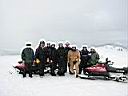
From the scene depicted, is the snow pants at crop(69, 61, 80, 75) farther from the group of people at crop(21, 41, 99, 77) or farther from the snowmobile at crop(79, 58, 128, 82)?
the snowmobile at crop(79, 58, 128, 82)

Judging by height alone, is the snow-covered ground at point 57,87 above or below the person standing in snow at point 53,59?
below

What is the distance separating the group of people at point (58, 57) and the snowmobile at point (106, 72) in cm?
66

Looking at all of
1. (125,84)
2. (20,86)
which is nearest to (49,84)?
(20,86)

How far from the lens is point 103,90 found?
11.9 m

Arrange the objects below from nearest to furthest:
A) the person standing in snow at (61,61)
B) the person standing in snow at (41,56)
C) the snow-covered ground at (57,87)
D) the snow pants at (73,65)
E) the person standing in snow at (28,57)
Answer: the snow-covered ground at (57,87)
the person standing in snow at (28,57)
the person standing in snow at (41,56)
the snow pants at (73,65)
the person standing in snow at (61,61)

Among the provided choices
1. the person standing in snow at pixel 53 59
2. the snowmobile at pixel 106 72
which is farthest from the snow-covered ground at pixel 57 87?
the snowmobile at pixel 106 72

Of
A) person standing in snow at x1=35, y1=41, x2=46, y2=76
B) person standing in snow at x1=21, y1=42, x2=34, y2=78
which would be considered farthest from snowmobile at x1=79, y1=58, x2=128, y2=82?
person standing in snow at x1=21, y1=42, x2=34, y2=78

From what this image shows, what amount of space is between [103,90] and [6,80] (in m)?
4.62

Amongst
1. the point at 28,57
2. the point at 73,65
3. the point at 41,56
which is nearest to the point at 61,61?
the point at 73,65

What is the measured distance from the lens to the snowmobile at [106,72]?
14452mm

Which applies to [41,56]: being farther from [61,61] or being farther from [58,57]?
[61,61]

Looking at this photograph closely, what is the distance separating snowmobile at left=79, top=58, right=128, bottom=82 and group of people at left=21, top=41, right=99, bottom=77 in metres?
0.66

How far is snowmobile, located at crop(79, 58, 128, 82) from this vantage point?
14452 millimetres

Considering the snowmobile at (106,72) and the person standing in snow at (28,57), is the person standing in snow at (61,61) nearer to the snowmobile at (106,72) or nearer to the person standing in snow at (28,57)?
the snowmobile at (106,72)
